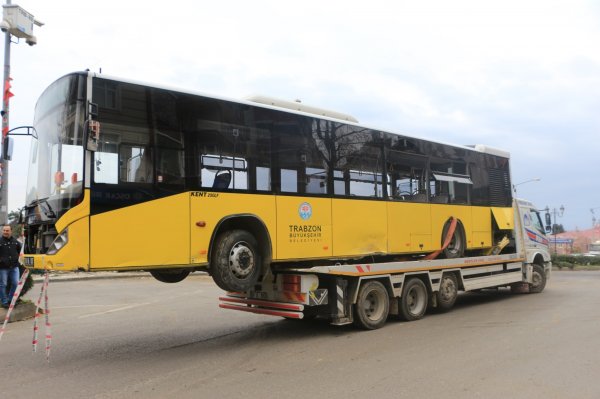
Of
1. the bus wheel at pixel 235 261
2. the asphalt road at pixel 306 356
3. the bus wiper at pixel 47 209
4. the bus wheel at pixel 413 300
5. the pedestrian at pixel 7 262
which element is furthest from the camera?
the pedestrian at pixel 7 262

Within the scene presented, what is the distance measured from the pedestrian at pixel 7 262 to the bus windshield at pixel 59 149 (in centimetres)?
379

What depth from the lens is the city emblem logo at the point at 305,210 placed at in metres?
8.08

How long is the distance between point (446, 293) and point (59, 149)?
8.02 meters

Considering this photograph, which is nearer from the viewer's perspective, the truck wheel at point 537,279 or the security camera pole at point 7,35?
the security camera pole at point 7,35

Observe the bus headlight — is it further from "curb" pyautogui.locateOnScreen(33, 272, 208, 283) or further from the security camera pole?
"curb" pyautogui.locateOnScreen(33, 272, 208, 283)

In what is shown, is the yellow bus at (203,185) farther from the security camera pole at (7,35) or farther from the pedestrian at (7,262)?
the security camera pole at (7,35)

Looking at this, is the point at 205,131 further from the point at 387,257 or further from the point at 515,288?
the point at 515,288

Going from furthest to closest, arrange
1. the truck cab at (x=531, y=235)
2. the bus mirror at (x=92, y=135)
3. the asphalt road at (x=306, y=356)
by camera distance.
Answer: the truck cab at (x=531, y=235), the bus mirror at (x=92, y=135), the asphalt road at (x=306, y=356)

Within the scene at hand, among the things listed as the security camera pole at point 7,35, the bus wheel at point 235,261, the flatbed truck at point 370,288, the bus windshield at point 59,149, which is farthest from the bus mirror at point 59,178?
the security camera pole at point 7,35

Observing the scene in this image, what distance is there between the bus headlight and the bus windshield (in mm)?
294

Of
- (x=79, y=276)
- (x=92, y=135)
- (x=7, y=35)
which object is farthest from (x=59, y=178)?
(x=79, y=276)

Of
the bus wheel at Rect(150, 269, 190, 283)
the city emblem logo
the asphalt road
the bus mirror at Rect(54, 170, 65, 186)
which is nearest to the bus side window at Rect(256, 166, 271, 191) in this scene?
the city emblem logo

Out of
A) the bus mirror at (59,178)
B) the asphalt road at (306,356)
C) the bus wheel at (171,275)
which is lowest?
the asphalt road at (306,356)

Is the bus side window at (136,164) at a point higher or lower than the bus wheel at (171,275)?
higher
